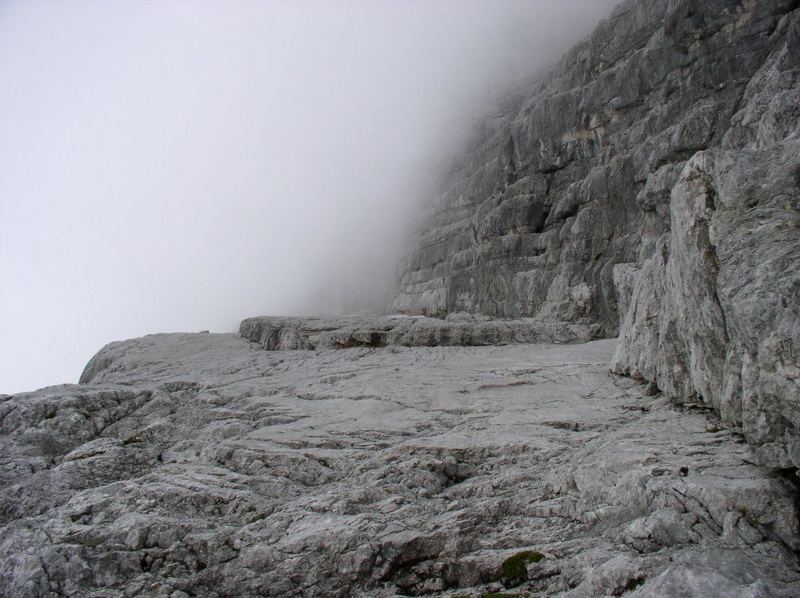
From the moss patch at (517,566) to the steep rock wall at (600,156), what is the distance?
3956cm

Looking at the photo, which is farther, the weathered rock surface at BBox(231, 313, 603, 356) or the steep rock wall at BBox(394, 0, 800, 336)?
the steep rock wall at BBox(394, 0, 800, 336)

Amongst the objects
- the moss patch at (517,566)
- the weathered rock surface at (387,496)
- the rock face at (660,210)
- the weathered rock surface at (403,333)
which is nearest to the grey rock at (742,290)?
the rock face at (660,210)

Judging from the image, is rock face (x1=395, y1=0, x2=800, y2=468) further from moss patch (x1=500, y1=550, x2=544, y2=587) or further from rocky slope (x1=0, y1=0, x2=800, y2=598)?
moss patch (x1=500, y1=550, x2=544, y2=587)

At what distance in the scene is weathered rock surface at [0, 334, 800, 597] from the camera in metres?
11.8

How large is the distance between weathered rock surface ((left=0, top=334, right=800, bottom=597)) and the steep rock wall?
33634 millimetres

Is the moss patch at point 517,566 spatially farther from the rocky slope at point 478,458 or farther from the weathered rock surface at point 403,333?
the weathered rock surface at point 403,333

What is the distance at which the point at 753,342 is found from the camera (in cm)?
1283

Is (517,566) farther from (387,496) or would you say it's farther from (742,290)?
(742,290)

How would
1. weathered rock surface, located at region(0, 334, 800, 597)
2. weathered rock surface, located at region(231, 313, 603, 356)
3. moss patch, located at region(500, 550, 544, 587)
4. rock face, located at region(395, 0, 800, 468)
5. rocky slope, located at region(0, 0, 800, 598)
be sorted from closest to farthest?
weathered rock surface, located at region(0, 334, 800, 597) < rocky slope, located at region(0, 0, 800, 598) < moss patch, located at region(500, 550, 544, 587) < rock face, located at region(395, 0, 800, 468) < weathered rock surface, located at region(231, 313, 603, 356)

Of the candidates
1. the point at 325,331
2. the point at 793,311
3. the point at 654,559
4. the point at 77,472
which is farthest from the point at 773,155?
the point at 325,331

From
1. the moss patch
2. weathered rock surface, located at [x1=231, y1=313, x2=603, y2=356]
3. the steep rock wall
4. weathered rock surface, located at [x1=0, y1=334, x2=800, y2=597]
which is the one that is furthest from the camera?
the steep rock wall

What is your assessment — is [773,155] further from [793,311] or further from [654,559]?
[654,559]

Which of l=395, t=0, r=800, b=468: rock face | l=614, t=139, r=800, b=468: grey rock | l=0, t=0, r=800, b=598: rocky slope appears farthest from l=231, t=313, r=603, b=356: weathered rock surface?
l=614, t=139, r=800, b=468: grey rock

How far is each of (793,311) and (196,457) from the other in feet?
64.0
